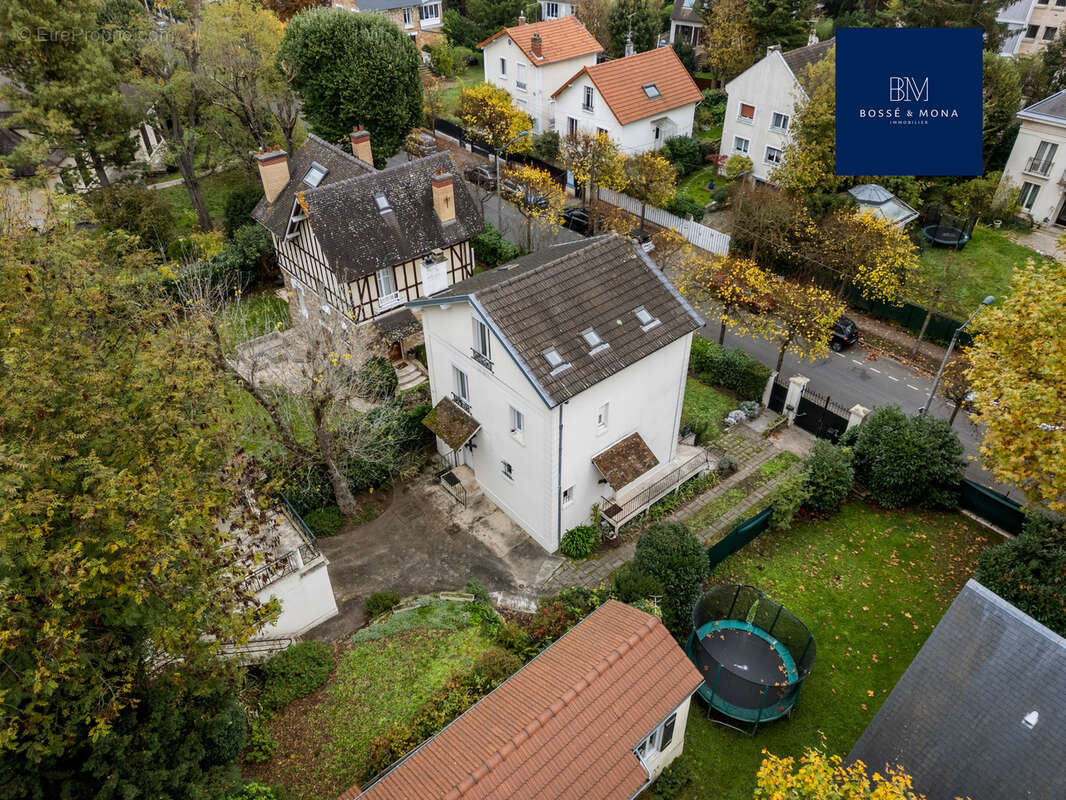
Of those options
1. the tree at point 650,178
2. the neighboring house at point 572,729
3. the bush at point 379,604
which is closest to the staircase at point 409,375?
the bush at point 379,604

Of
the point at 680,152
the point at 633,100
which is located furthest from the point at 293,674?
the point at 680,152

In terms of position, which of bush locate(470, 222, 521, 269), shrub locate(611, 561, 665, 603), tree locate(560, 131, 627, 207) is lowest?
shrub locate(611, 561, 665, 603)

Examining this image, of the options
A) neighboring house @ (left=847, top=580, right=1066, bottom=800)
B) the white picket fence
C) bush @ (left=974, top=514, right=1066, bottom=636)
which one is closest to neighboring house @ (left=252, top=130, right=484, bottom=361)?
the white picket fence

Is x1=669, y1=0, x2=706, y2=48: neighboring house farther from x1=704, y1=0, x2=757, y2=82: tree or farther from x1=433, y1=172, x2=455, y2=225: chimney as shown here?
x1=433, y1=172, x2=455, y2=225: chimney

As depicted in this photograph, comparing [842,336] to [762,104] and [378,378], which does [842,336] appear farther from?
[378,378]

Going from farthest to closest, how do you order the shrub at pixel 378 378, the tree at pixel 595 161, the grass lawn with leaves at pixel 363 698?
the tree at pixel 595 161, the shrub at pixel 378 378, the grass lawn with leaves at pixel 363 698

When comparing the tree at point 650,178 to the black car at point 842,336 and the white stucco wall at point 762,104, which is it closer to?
the white stucco wall at point 762,104

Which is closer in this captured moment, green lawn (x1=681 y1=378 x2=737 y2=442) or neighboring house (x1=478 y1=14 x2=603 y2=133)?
green lawn (x1=681 y1=378 x2=737 y2=442)

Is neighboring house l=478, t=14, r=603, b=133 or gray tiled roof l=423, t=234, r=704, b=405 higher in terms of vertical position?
neighboring house l=478, t=14, r=603, b=133
